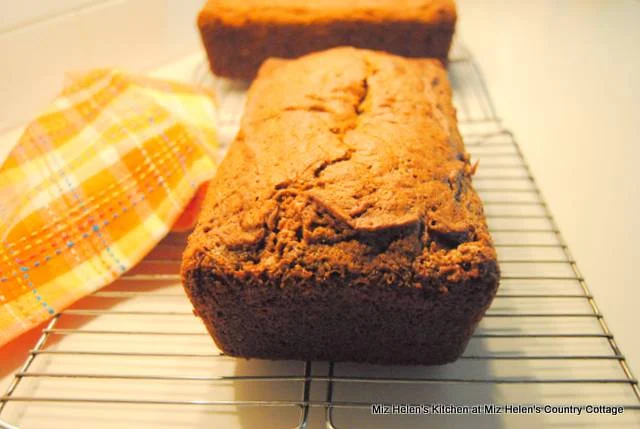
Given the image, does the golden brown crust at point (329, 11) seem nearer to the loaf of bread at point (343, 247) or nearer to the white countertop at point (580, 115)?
the white countertop at point (580, 115)

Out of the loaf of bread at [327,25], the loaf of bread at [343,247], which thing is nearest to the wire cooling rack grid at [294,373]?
the loaf of bread at [343,247]

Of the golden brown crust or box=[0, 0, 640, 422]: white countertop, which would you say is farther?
the golden brown crust

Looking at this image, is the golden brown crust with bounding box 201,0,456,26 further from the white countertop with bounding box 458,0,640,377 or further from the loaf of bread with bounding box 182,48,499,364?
the loaf of bread with bounding box 182,48,499,364

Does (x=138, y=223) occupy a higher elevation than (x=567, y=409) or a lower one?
higher

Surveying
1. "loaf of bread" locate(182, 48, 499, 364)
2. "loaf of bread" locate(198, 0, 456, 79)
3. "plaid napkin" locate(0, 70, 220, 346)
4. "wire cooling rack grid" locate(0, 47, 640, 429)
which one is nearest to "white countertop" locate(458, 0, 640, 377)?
"wire cooling rack grid" locate(0, 47, 640, 429)

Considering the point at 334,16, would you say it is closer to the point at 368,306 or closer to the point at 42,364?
the point at 368,306

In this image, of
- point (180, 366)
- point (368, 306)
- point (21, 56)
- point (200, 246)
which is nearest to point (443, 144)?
point (368, 306)
